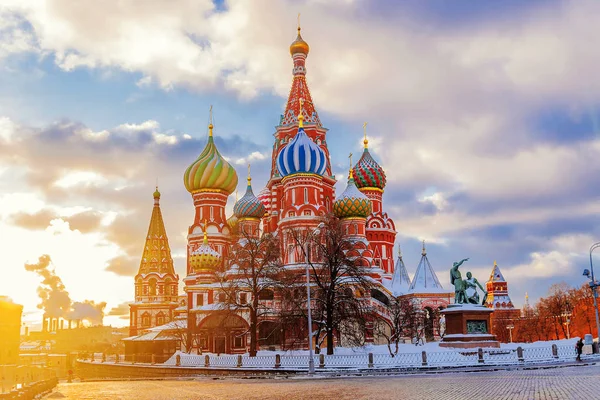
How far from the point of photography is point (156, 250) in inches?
3066

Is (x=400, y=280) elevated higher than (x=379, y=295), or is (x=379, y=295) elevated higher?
(x=400, y=280)

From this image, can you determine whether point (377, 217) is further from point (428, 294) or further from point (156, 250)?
point (156, 250)

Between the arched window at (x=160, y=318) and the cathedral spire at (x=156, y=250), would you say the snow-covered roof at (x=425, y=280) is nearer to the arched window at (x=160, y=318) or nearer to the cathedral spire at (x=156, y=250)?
the arched window at (x=160, y=318)

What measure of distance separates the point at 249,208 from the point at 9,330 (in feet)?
92.5

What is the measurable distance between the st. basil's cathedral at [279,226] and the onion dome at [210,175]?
11cm

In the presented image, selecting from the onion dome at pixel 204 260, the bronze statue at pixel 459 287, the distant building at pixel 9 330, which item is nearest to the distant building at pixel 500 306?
the onion dome at pixel 204 260

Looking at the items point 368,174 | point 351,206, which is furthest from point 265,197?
point 351,206

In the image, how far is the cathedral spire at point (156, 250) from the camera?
7650 cm

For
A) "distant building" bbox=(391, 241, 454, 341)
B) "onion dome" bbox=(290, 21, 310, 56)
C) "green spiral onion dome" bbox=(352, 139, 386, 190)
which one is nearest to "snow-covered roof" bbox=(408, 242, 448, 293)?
"distant building" bbox=(391, 241, 454, 341)

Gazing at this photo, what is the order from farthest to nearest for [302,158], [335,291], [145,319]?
[145,319], [302,158], [335,291]

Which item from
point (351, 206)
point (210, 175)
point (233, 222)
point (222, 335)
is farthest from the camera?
point (233, 222)

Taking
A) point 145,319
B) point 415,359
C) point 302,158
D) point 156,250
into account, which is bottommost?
point 415,359

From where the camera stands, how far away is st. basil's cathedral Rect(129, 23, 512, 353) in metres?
50.1

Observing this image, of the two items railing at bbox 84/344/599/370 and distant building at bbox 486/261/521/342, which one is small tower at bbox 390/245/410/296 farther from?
distant building at bbox 486/261/521/342
